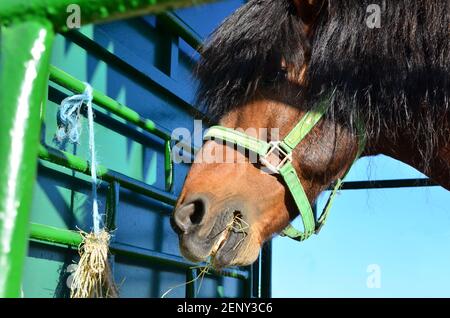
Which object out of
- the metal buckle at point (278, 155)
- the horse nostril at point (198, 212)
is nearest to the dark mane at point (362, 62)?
the metal buckle at point (278, 155)

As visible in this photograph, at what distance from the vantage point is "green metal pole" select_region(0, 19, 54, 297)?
432mm

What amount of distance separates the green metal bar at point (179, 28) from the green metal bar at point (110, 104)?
14.7 inches

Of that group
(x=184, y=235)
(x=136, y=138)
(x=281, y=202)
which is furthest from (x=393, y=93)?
(x=136, y=138)

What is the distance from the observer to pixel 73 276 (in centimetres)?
153

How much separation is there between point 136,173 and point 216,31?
23.5 inches

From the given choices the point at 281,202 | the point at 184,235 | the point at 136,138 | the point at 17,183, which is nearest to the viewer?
the point at 17,183

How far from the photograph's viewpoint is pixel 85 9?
0.45m

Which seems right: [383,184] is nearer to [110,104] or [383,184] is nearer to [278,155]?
[278,155]

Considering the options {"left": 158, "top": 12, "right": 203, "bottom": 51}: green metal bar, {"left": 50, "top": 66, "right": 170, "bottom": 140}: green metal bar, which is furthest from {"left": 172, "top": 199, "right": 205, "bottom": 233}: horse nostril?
{"left": 158, "top": 12, "right": 203, "bottom": 51}: green metal bar

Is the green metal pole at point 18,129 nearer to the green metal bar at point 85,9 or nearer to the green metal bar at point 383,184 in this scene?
the green metal bar at point 85,9

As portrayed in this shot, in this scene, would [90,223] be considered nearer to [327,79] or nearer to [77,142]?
[77,142]

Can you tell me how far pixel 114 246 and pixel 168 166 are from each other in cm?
48

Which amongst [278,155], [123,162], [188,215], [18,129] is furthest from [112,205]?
[18,129]

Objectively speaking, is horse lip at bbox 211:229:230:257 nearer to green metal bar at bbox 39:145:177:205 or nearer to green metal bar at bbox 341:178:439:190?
green metal bar at bbox 39:145:177:205
